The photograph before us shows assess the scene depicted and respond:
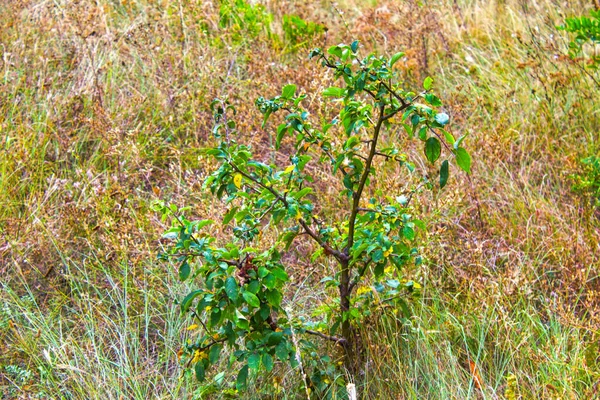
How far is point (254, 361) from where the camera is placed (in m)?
2.18

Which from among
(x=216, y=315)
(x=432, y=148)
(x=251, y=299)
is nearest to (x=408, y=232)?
(x=432, y=148)

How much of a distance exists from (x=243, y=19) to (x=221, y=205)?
218cm

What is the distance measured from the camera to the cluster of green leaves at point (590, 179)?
3.24 meters

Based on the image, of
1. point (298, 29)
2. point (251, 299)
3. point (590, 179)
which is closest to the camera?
point (251, 299)

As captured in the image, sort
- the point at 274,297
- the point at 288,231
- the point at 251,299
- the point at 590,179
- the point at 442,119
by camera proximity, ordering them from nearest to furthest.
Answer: the point at 442,119 < the point at 251,299 < the point at 274,297 < the point at 288,231 < the point at 590,179

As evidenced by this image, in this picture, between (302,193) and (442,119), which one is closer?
(442,119)

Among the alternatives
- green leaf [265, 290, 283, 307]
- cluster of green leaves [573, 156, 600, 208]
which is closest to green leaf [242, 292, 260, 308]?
green leaf [265, 290, 283, 307]

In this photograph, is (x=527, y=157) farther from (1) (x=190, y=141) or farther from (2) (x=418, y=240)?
(1) (x=190, y=141)

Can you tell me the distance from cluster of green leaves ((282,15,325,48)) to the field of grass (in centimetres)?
3

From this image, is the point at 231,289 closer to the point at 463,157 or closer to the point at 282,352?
the point at 282,352

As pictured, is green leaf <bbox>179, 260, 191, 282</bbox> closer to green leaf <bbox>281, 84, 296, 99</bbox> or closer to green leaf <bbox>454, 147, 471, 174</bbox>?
green leaf <bbox>281, 84, 296, 99</bbox>

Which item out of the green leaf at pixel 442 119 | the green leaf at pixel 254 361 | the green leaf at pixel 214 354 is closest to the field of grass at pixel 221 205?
the green leaf at pixel 214 354

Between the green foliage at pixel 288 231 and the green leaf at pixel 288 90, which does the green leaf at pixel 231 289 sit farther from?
the green leaf at pixel 288 90

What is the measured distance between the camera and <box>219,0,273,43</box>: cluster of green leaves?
4.82 m
